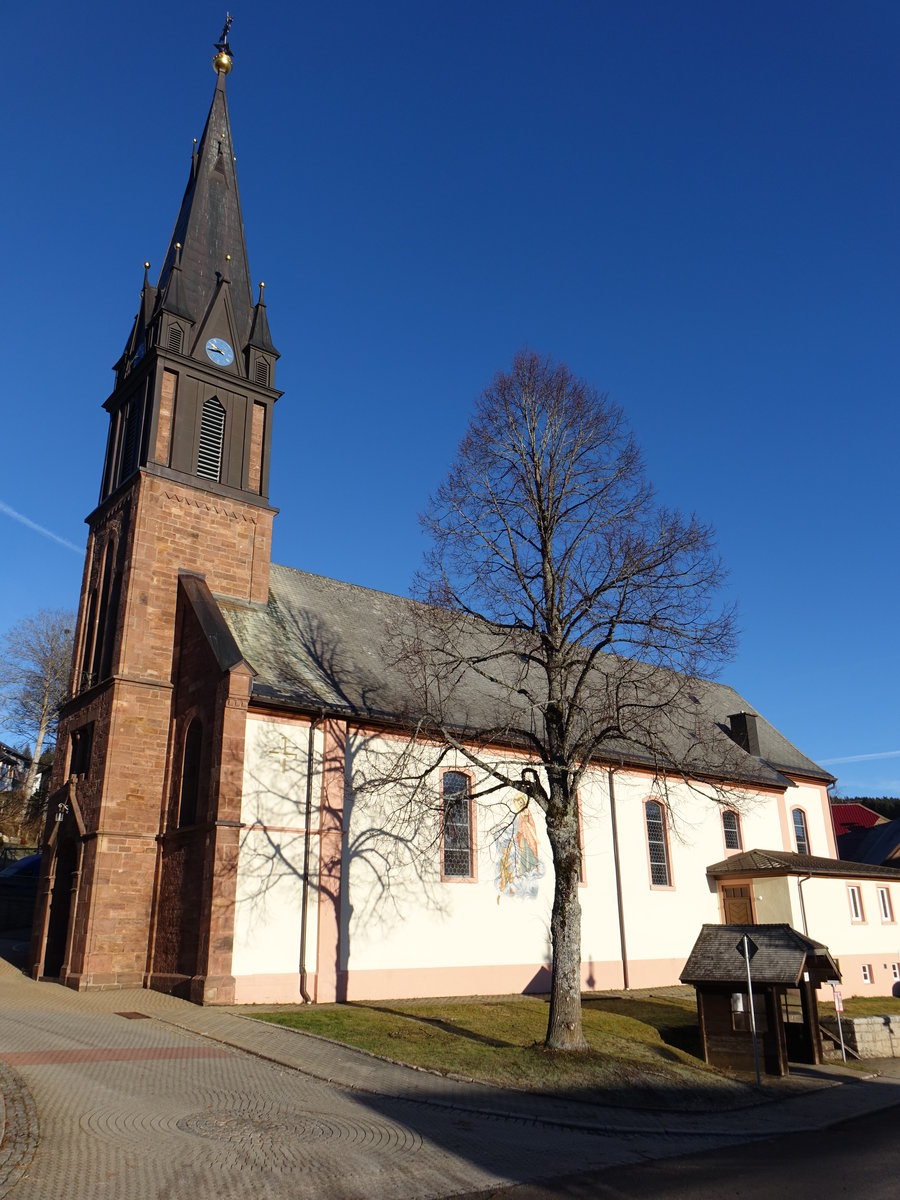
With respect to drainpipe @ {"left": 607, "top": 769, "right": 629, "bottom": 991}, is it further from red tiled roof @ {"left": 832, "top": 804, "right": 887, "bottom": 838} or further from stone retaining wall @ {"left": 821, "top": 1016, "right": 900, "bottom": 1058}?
red tiled roof @ {"left": 832, "top": 804, "right": 887, "bottom": 838}

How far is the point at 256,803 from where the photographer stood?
19875 millimetres

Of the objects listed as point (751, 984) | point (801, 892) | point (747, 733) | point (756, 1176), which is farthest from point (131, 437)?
point (747, 733)

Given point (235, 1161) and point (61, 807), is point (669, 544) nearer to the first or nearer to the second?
point (235, 1161)

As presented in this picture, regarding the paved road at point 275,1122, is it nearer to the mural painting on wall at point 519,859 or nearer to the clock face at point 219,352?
the mural painting on wall at point 519,859

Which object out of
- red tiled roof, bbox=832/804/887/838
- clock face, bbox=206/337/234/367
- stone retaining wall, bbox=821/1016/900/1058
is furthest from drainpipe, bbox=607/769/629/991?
red tiled roof, bbox=832/804/887/838

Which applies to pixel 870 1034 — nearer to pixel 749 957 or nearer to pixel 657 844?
pixel 749 957

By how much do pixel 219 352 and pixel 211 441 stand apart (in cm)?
297

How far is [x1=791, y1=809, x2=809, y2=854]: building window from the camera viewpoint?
33875 millimetres

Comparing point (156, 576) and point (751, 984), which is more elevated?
point (156, 576)

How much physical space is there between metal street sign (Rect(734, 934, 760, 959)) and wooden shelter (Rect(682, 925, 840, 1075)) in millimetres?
26

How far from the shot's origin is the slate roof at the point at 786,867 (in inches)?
1099

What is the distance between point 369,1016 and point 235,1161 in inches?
367

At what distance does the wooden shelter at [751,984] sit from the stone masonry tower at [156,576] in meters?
9.32

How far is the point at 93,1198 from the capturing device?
7371 mm
